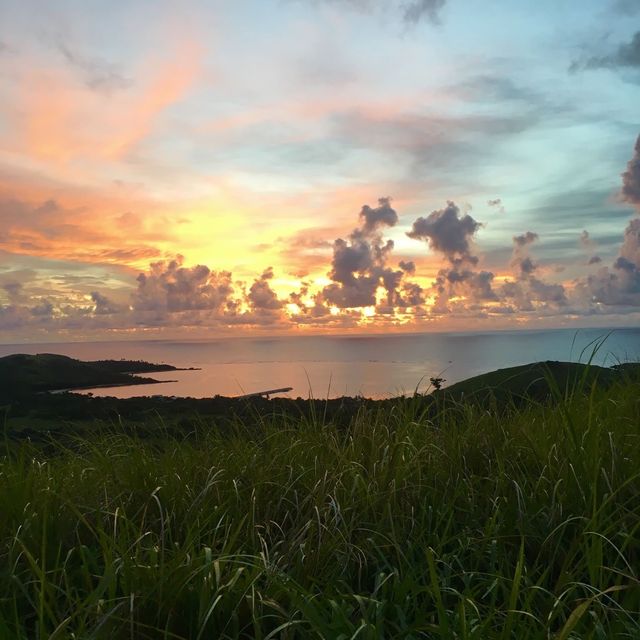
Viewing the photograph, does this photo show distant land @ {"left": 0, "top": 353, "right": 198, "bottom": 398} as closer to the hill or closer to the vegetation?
the vegetation

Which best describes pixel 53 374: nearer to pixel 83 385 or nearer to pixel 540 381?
pixel 83 385

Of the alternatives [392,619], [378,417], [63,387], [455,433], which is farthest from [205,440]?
[63,387]

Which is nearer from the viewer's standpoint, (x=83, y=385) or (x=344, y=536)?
(x=344, y=536)

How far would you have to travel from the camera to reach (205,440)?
719 centimetres

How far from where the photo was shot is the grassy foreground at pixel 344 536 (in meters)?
3.19

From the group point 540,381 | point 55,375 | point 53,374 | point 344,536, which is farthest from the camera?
point 53,374

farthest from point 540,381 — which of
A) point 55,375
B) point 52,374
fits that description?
point 52,374

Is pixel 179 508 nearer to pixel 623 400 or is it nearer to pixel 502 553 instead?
pixel 502 553

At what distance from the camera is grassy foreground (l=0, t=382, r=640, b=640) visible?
3.19 metres

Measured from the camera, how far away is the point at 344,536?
4.23 metres

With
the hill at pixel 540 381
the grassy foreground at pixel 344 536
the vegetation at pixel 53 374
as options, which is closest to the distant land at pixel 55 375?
the vegetation at pixel 53 374

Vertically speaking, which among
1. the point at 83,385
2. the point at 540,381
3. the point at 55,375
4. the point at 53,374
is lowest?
the point at 83,385

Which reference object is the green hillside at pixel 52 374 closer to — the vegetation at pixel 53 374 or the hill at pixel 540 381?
the vegetation at pixel 53 374

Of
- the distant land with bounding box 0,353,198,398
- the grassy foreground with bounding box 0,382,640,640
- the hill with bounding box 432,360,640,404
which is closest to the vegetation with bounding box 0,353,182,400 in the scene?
the distant land with bounding box 0,353,198,398
